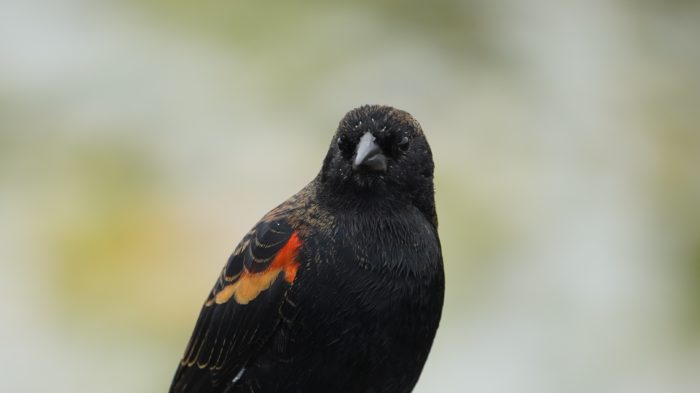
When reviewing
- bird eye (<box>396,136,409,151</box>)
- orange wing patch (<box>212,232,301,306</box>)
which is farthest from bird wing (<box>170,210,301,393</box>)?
bird eye (<box>396,136,409,151</box>)

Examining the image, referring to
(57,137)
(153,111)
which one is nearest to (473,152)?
(153,111)

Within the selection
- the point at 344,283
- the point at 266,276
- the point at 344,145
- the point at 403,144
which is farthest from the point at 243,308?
the point at 403,144

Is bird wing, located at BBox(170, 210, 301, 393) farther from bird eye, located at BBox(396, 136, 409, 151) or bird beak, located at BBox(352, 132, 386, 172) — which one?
bird eye, located at BBox(396, 136, 409, 151)

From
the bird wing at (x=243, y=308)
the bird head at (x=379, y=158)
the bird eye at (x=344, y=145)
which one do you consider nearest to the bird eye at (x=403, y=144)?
the bird head at (x=379, y=158)

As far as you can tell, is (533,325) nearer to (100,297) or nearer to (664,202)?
(664,202)

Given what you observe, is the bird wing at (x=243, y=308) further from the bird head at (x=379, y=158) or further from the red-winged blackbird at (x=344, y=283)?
the bird head at (x=379, y=158)

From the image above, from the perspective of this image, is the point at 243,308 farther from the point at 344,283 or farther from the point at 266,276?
the point at 344,283

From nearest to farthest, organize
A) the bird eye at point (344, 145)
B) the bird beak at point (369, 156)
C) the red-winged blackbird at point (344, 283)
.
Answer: the red-winged blackbird at point (344, 283) < the bird beak at point (369, 156) < the bird eye at point (344, 145)
